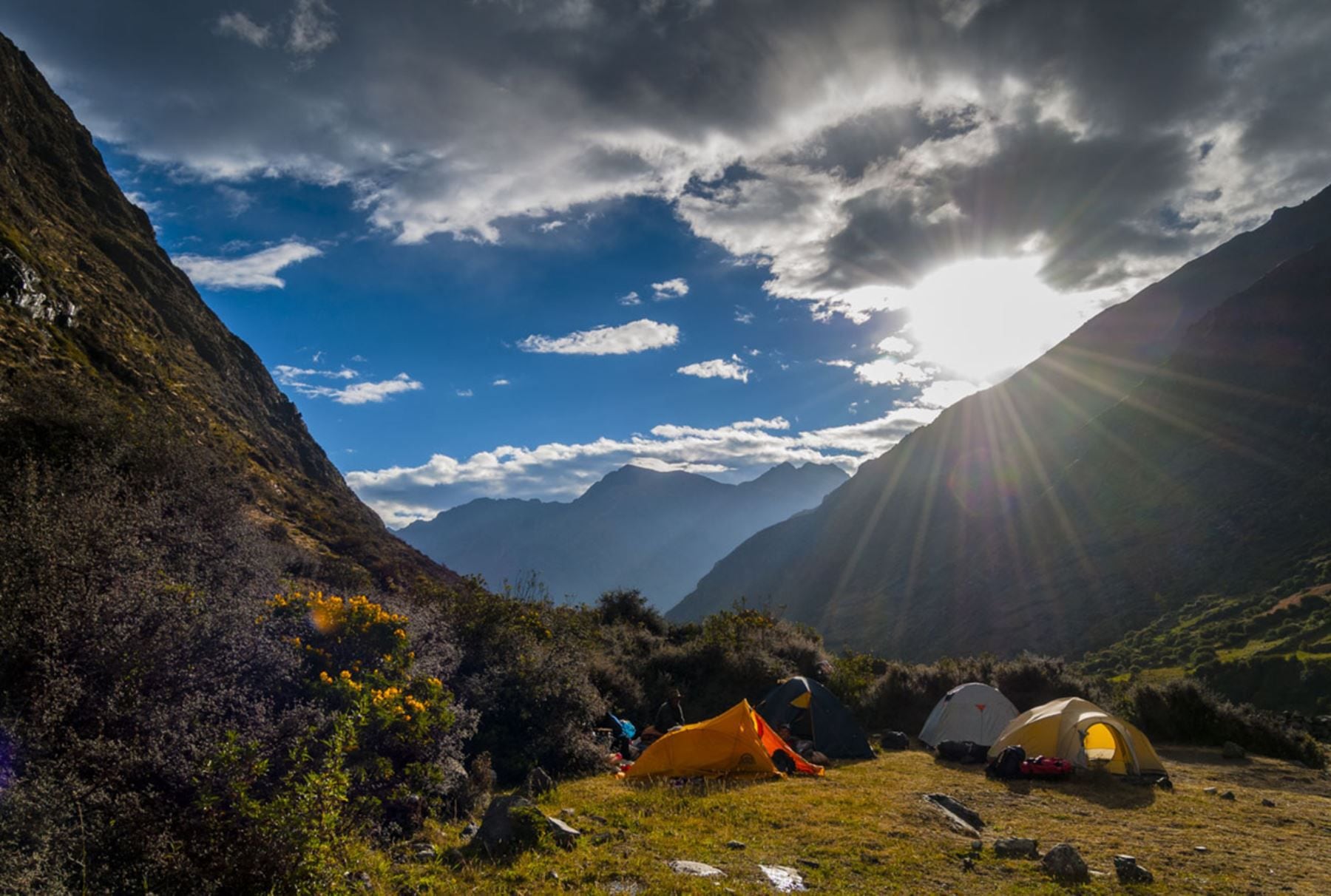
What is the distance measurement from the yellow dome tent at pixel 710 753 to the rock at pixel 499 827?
500 centimetres

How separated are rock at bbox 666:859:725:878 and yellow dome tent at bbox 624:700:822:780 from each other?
16.5ft

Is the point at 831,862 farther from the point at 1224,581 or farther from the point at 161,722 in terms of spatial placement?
the point at 1224,581

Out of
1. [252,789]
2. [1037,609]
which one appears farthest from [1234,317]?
[252,789]

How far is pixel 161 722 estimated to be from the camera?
5.97 m

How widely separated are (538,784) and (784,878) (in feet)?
17.2

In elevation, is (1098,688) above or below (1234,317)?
below

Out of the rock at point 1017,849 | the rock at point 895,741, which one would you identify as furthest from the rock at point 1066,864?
the rock at point 895,741

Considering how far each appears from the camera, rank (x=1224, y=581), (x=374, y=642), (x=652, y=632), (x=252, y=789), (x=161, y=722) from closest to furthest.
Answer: (x=161, y=722), (x=252, y=789), (x=374, y=642), (x=652, y=632), (x=1224, y=581)

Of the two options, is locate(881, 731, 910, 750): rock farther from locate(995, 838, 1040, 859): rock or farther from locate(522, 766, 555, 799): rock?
locate(522, 766, 555, 799): rock

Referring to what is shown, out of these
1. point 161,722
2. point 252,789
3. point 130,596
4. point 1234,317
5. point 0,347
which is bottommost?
point 252,789

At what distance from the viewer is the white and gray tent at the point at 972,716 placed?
1762cm

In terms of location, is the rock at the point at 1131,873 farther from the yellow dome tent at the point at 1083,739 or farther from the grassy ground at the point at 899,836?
the yellow dome tent at the point at 1083,739

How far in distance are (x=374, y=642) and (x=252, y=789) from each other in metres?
4.47

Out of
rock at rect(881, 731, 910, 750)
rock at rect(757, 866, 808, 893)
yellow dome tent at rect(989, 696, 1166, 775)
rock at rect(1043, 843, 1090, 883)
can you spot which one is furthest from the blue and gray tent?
rock at rect(757, 866, 808, 893)
